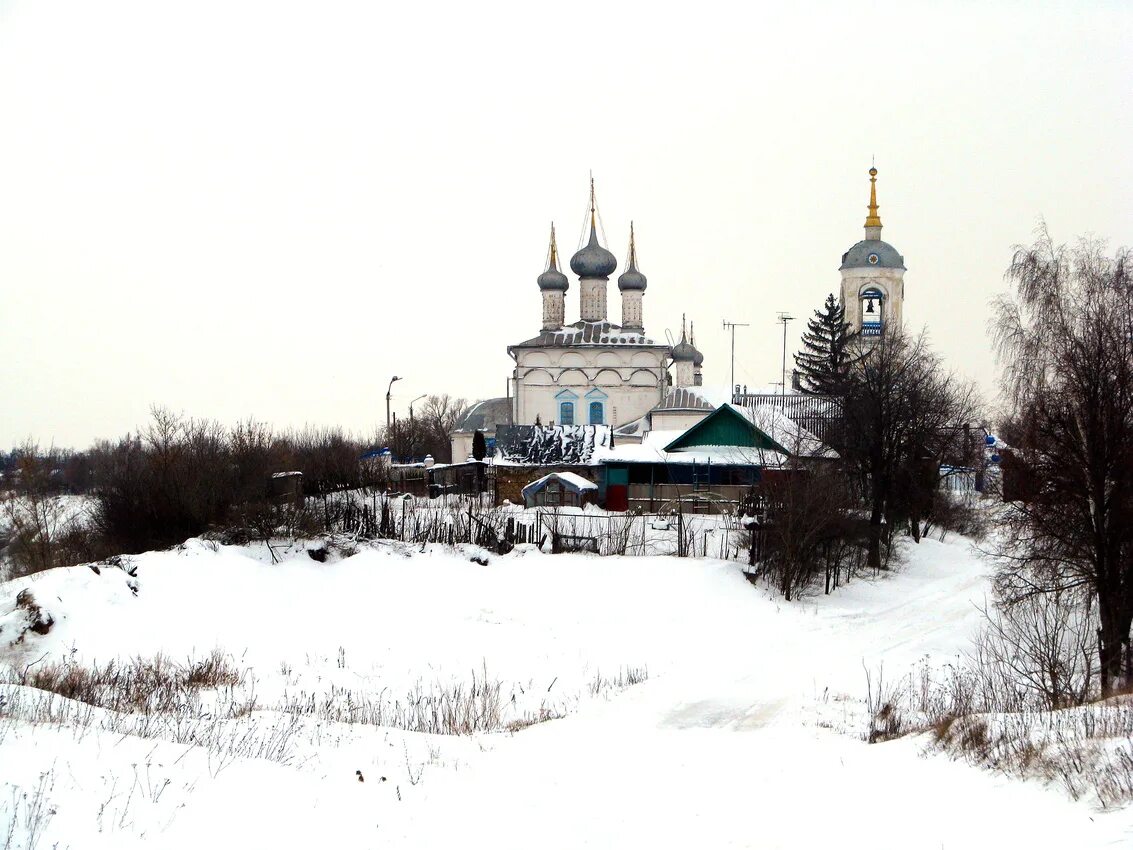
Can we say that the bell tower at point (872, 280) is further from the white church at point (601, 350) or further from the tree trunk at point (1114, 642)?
the tree trunk at point (1114, 642)

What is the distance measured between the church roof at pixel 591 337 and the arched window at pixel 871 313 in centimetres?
1121

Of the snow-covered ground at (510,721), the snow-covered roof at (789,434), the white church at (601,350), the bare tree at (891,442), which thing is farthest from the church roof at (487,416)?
the snow-covered ground at (510,721)

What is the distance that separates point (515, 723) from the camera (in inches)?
436

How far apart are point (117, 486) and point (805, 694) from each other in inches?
642

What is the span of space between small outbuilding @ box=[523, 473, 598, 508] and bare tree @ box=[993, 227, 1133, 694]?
16.0m

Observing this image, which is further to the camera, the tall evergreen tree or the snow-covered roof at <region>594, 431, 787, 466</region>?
the tall evergreen tree

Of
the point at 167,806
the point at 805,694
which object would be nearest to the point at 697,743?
the point at 805,694

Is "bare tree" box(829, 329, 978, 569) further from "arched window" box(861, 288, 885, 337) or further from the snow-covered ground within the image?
"arched window" box(861, 288, 885, 337)

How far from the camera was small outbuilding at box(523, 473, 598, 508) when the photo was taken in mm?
32906

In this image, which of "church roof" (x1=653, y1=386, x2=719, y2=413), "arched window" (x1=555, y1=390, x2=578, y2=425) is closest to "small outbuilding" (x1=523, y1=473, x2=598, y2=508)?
"church roof" (x1=653, y1=386, x2=719, y2=413)

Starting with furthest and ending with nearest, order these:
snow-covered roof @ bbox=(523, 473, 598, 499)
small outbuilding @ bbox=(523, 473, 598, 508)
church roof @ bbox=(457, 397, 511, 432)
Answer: church roof @ bbox=(457, 397, 511, 432) → small outbuilding @ bbox=(523, 473, 598, 508) → snow-covered roof @ bbox=(523, 473, 598, 499)

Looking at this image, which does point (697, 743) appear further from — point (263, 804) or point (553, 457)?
point (553, 457)

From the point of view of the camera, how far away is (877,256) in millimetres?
57594

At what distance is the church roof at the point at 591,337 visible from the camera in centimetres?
5388
